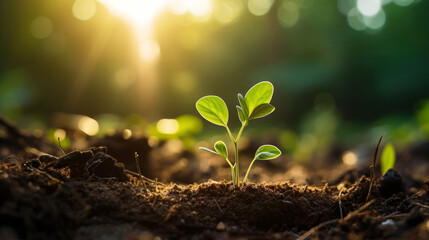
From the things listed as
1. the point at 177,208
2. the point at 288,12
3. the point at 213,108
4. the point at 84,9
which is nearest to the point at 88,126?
the point at 213,108

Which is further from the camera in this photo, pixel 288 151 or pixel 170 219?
pixel 288 151

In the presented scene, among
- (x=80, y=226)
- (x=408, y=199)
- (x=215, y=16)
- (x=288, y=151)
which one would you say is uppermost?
(x=215, y=16)

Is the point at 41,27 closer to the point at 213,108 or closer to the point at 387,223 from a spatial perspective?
the point at 213,108

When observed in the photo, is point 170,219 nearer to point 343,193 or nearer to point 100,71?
point 343,193

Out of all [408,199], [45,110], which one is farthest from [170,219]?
[45,110]

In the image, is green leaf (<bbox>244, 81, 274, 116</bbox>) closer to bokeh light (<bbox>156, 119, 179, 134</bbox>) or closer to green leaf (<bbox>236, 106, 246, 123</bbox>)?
green leaf (<bbox>236, 106, 246, 123</bbox>)

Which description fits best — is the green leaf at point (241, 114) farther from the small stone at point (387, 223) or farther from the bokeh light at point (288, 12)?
the bokeh light at point (288, 12)
